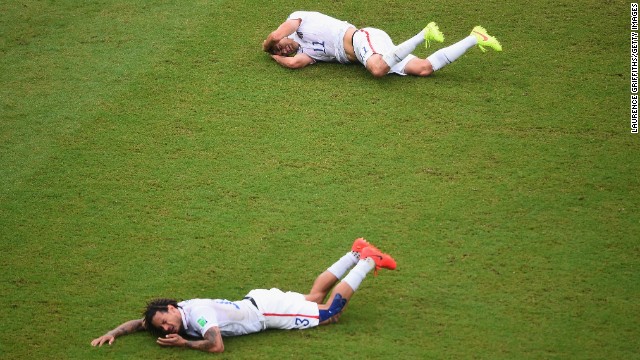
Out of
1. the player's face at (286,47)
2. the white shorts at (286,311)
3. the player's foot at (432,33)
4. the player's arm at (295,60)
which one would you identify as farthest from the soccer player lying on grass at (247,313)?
the player's face at (286,47)

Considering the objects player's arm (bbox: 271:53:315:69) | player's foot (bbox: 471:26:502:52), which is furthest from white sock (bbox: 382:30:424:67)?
player's arm (bbox: 271:53:315:69)

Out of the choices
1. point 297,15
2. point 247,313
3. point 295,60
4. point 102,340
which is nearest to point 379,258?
point 247,313

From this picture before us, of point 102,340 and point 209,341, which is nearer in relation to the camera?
point 209,341

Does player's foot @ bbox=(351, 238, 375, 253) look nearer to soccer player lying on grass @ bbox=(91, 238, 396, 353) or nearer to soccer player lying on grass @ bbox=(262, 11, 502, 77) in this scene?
soccer player lying on grass @ bbox=(91, 238, 396, 353)

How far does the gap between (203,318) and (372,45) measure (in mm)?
3380

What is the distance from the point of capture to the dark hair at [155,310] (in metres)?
6.04

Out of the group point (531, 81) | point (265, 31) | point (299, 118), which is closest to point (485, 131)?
point (531, 81)

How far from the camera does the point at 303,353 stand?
595 centimetres

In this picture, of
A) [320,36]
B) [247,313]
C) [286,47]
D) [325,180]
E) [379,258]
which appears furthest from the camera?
[286,47]

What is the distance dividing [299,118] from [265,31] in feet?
5.07

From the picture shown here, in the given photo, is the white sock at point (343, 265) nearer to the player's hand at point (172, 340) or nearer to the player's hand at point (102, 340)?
the player's hand at point (172, 340)

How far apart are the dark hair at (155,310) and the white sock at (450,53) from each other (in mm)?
3494

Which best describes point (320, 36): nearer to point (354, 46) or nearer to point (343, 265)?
point (354, 46)

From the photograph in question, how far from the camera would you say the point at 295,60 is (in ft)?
28.3
